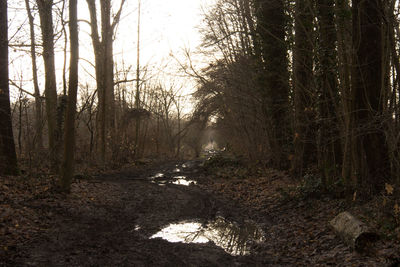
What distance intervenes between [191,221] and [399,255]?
4706 millimetres

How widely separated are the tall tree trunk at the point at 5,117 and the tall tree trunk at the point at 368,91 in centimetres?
998

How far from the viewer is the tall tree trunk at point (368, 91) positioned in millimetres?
7989

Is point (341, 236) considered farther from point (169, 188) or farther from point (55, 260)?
point (169, 188)

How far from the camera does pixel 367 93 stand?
805cm

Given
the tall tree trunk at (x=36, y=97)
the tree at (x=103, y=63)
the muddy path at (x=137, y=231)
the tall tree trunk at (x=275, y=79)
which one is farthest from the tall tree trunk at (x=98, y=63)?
the tall tree trunk at (x=275, y=79)

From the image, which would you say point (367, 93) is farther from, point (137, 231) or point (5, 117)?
point (5, 117)

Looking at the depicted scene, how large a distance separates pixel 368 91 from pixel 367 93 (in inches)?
Answer: 1.8

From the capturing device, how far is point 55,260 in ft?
19.1

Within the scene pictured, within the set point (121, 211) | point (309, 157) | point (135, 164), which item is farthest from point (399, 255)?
point (135, 164)

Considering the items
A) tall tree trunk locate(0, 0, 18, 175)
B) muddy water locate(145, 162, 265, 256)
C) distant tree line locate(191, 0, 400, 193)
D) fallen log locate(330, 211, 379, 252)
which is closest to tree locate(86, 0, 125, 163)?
tall tree trunk locate(0, 0, 18, 175)

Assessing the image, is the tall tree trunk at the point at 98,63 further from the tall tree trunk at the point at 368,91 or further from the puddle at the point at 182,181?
the tall tree trunk at the point at 368,91

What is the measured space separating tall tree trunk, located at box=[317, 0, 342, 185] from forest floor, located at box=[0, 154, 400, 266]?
1.05 m

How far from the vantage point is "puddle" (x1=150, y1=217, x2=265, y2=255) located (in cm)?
702

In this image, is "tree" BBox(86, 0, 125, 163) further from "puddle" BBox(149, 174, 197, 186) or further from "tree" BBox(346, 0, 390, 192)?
"tree" BBox(346, 0, 390, 192)
